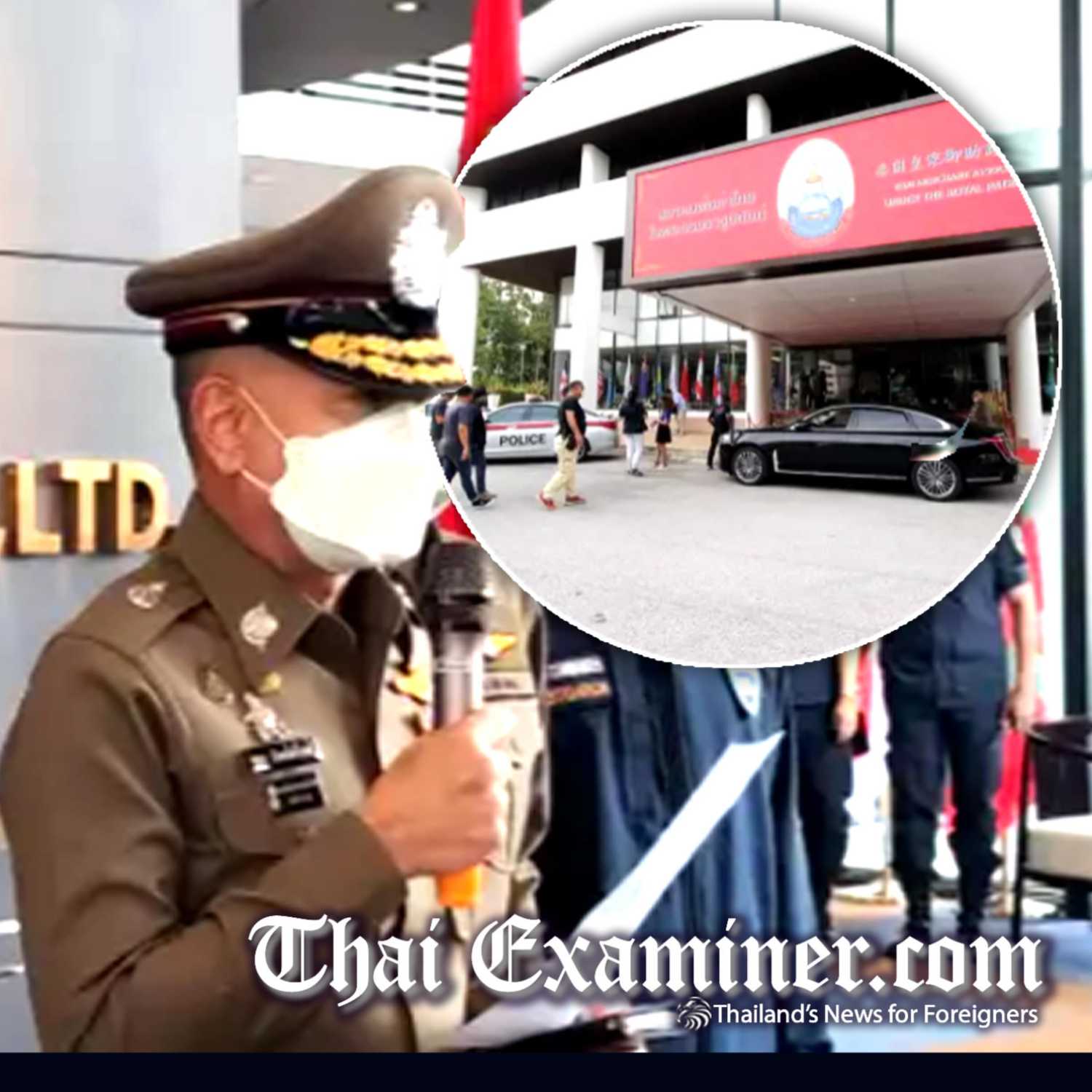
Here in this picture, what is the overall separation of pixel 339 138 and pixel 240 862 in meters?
0.87

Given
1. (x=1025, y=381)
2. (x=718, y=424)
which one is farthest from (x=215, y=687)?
(x=1025, y=381)

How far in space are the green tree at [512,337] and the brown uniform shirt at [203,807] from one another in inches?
11.3

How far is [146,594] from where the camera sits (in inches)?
58.4

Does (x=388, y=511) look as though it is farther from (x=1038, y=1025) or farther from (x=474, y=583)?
(x=1038, y=1025)

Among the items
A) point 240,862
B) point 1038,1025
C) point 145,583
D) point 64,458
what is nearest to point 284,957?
point 240,862

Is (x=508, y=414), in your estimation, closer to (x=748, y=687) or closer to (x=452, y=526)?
(x=452, y=526)

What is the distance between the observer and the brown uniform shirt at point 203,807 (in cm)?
138

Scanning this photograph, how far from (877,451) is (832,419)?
7 cm

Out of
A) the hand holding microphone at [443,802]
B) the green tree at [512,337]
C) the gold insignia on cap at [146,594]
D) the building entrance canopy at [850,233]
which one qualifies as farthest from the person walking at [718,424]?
the gold insignia on cap at [146,594]

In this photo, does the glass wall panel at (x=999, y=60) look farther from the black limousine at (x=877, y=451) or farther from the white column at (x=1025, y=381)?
the black limousine at (x=877, y=451)

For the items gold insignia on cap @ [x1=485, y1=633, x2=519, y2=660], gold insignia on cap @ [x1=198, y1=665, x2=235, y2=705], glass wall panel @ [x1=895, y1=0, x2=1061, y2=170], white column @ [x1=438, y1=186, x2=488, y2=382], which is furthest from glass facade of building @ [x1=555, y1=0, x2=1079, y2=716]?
gold insignia on cap @ [x1=198, y1=665, x2=235, y2=705]

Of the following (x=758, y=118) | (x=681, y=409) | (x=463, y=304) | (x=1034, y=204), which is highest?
(x=758, y=118)

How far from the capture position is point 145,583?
1.50 meters

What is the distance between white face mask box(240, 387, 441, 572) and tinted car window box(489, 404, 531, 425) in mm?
100
